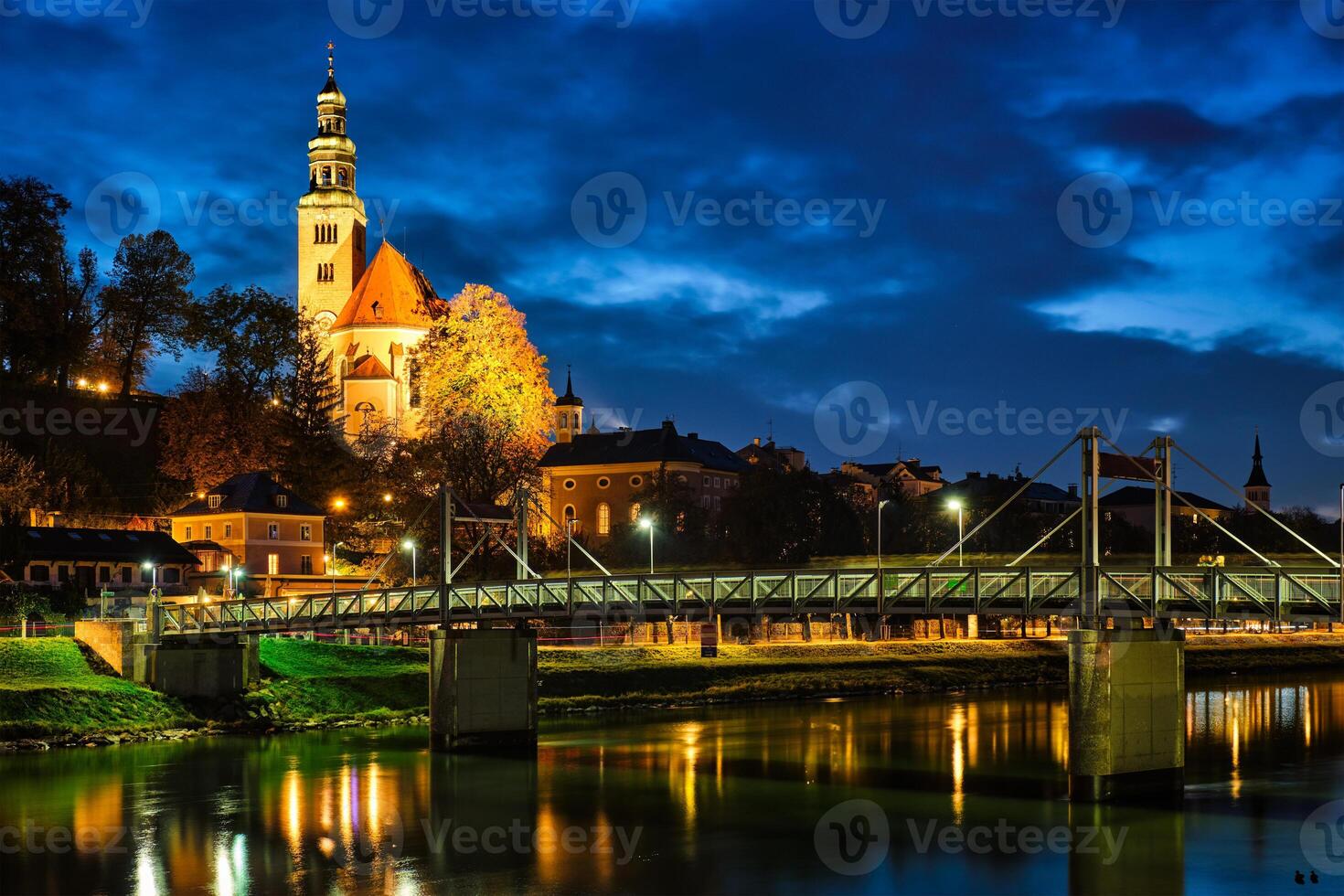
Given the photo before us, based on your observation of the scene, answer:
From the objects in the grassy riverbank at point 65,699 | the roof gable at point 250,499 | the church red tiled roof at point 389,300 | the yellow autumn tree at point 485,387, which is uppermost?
the church red tiled roof at point 389,300

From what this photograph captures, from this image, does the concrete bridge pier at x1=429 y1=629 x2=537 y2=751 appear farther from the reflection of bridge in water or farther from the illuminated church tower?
the illuminated church tower

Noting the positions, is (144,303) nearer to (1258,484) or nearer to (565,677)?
(565,677)

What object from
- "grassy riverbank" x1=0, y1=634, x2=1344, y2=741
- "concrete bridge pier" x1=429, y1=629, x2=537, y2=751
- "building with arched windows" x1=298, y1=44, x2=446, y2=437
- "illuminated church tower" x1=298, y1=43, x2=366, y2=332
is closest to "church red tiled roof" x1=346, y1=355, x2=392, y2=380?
"building with arched windows" x1=298, y1=44, x2=446, y2=437

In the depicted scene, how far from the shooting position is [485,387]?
10094cm

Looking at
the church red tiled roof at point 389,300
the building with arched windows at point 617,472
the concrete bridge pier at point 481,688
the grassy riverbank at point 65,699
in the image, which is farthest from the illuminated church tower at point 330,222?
the concrete bridge pier at point 481,688

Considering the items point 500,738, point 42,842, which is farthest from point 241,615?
point 42,842

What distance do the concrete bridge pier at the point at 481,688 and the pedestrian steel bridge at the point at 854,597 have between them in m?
1.07

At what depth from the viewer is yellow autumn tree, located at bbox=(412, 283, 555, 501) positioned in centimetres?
9480

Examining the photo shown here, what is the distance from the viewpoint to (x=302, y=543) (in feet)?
323

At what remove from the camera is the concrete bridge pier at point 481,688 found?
51156 millimetres

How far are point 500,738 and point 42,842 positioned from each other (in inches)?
720

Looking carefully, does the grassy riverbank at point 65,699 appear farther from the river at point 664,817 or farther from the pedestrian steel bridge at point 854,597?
the pedestrian steel bridge at point 854,597

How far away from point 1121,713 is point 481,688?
22883mm

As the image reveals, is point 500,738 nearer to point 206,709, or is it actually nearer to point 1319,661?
point 206,709
